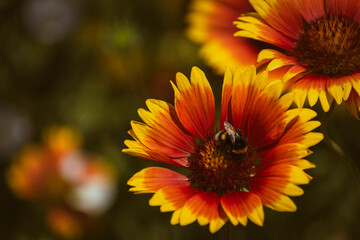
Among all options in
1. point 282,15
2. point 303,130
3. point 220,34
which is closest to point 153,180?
point 303,130

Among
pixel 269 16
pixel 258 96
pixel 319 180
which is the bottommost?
pixel 319 180

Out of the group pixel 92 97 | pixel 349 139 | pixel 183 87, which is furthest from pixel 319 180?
pixel 92 97

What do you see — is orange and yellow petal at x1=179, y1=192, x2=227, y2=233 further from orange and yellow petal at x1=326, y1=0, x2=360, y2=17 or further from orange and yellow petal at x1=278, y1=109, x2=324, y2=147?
orange and yellow petal at x1=326, y1=0, x2=360, y2=17

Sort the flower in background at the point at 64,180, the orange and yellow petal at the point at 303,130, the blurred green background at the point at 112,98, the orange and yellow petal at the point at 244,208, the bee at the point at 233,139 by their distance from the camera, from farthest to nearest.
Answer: the flower in background at the point at 64,180 → the blurred green background at the point at 112,98 → the bee at the point at 233,139 → the orange and yellow petal at the point at 303,130 → the orange and yellow petal at the point at 244,208

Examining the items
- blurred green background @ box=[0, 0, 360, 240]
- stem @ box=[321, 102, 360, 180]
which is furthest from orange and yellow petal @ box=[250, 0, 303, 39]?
blurred green background @ box=[0, 0, 360, 240]

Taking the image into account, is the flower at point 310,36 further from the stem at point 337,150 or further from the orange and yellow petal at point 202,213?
the orange and yellow petal at point 202,213

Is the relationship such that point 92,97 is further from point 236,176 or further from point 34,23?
point 236,176

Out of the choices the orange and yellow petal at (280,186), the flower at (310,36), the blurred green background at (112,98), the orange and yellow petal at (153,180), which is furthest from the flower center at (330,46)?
the blurred green background at (112,98)
